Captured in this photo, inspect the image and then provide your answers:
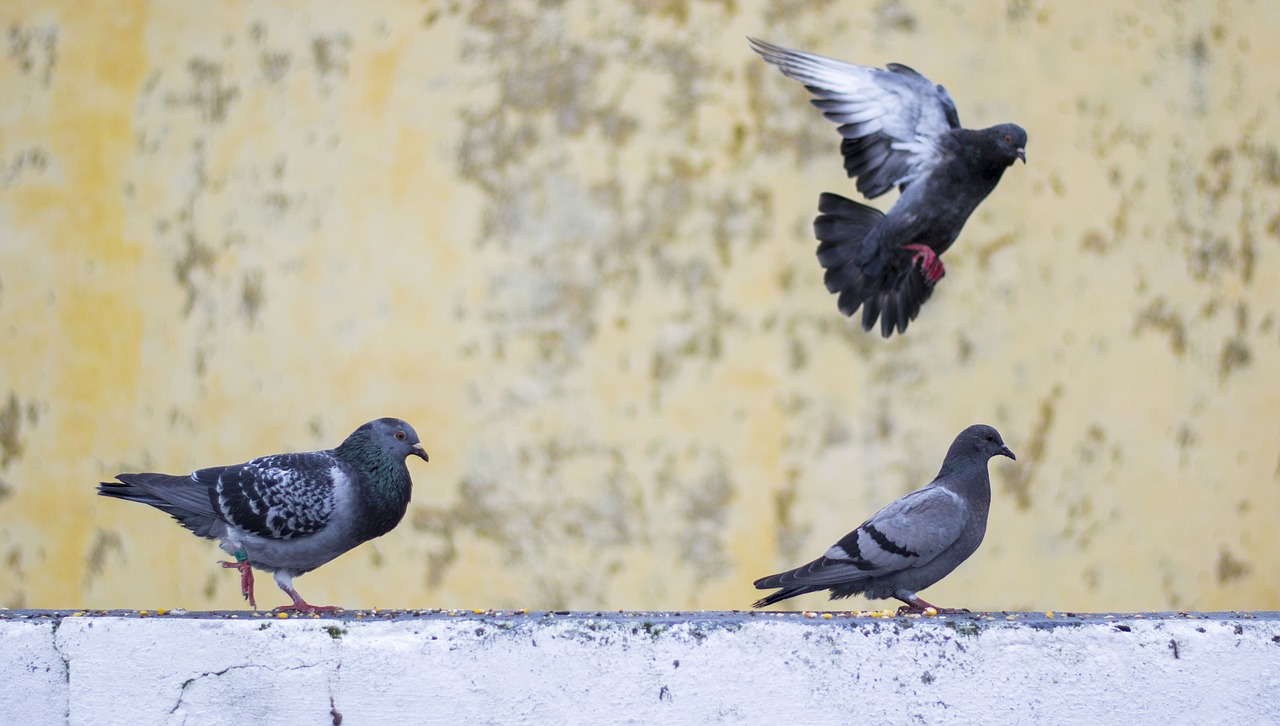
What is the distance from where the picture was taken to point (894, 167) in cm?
365

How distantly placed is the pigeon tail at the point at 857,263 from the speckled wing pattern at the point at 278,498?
1.67 m

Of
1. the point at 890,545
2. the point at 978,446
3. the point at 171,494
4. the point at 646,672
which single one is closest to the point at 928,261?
the point at 978,446

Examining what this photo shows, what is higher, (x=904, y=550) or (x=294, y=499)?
(x=294, y=499)

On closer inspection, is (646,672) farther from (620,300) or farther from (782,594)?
(620,300)

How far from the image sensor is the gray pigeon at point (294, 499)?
2.76m

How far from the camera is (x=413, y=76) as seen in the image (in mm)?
4602

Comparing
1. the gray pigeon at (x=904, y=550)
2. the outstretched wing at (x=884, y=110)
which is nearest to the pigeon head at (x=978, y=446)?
the gray pigeon at (x=904, y=550)

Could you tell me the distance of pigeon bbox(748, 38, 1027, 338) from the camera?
3510 mm

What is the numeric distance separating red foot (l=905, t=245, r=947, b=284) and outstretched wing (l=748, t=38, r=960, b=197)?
0.65 feet

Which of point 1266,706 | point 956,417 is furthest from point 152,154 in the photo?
point 1266,706

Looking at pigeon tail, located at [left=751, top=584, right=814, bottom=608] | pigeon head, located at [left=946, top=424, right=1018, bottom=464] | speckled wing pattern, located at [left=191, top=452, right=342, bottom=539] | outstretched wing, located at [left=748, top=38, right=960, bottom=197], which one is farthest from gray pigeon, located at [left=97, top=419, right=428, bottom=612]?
outstretched wing, located at [left=748, top=38, right=960, bottom=197]

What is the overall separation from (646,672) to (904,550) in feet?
2.41

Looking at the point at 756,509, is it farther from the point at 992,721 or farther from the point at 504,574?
the point at 992,721

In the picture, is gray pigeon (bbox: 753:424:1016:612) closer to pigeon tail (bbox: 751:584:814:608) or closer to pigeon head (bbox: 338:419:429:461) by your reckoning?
pigeon tail (bbox: 751:584:814:608)
